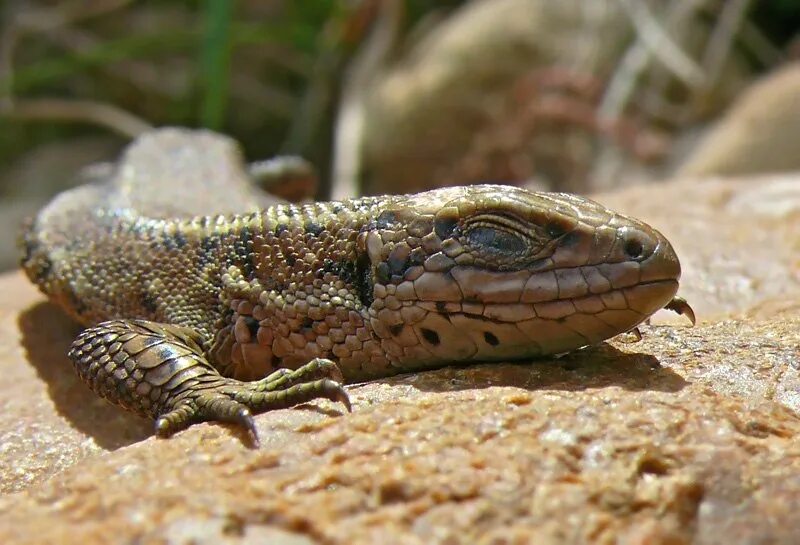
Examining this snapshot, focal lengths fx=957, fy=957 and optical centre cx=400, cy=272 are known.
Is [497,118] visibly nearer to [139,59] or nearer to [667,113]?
[667,113]

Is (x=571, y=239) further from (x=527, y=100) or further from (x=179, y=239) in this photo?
(x=527, y=100)

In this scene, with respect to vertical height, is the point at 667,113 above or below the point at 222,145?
above

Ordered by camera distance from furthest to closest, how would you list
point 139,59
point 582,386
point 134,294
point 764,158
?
point 139,59
point 764,158
point 134,294
point 582,386

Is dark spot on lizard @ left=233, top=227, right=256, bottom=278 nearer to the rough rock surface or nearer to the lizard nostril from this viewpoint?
the rough rock surface

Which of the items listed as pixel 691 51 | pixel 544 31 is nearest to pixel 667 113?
pixel 691 51

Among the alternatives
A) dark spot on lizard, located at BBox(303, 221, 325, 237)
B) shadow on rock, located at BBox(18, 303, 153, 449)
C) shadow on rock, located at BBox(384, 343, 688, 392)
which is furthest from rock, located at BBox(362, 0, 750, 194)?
shadow on rock, located at BBox(384, 343, 688, 392)
